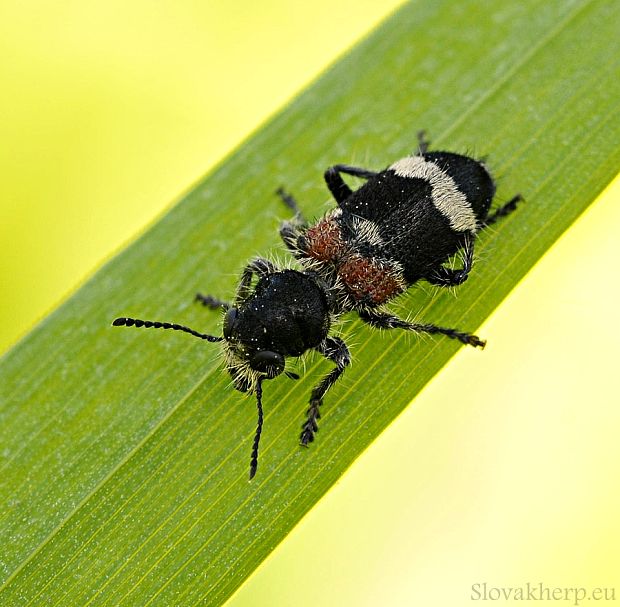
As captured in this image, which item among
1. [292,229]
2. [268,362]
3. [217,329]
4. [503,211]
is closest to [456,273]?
[503,211]

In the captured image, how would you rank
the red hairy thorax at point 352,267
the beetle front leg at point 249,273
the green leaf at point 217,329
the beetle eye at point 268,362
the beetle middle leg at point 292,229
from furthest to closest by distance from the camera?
the beetle middle leg at point 292,229 < the beetle front leg at point 249,273 < the red hairy thorax at point 352,267 < the beetle eye at point 268,362 < the green leaf at point 217,329

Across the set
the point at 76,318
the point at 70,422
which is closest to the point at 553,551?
the point at 70,422

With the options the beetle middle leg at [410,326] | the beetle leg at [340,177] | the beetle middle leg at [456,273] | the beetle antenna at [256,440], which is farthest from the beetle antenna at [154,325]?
the beetle middle leg at [456,273]

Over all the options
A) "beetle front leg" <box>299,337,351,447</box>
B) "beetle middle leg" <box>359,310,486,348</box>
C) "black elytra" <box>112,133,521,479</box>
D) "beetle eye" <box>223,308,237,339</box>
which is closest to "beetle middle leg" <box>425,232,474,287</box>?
"black elytra" <box>112,133,521,479</box>

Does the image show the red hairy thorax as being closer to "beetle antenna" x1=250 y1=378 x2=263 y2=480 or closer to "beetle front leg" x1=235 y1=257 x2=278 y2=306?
"beetle front leg" x1=235 y1=257 x2=278 y2=306

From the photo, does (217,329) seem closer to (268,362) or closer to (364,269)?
(268,362)

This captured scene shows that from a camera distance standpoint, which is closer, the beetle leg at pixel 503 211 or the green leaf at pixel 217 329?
the green leaf at pixel 217 329

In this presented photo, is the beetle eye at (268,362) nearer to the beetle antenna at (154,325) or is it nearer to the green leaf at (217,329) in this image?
the green leaf at (217,329)
